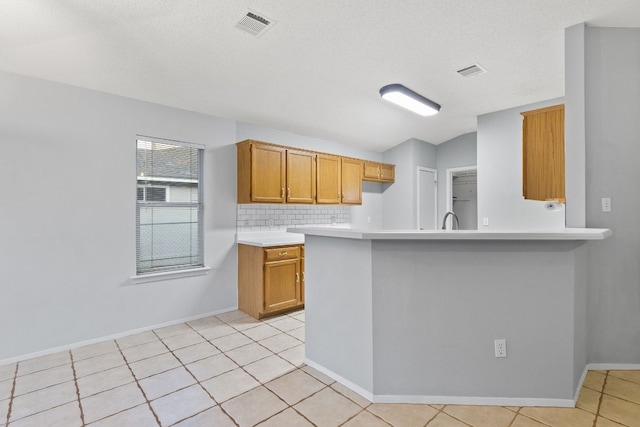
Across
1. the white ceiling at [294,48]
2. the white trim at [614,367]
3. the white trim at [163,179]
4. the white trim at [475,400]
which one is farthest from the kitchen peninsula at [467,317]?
the white trim at [163,179]

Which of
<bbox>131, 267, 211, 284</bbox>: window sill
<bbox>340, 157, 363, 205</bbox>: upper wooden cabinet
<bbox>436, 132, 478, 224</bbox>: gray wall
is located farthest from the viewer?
<bbox>436, 132, 478, 224</bbox>: gray wall

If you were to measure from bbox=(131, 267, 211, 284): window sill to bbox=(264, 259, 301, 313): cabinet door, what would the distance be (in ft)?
2.57

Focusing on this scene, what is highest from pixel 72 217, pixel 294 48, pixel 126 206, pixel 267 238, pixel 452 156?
pixel 294 48

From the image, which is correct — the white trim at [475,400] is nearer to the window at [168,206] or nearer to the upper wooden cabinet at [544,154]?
the upper wooden cabinet at [544,154]

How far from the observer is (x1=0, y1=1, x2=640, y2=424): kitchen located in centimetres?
252

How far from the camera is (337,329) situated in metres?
2.34

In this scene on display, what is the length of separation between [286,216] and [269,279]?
1.22m

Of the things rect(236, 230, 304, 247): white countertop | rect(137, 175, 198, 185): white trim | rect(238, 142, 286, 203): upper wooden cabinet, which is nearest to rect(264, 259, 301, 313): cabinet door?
rect(236, 230, 304, 247): white countertop

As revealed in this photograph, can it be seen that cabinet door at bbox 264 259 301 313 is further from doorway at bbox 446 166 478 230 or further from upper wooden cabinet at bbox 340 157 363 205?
A: doorway at bbox 446 166 478 230

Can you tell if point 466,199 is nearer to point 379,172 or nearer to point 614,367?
point 379,172

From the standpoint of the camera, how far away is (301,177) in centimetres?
451

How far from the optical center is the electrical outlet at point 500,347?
2.03 metres

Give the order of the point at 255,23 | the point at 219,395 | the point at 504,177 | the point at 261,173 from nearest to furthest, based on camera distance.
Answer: the point at 219,395 → the point at 255,23 → the point at 261,173 → the point at 504,177

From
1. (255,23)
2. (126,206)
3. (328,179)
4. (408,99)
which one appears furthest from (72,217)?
(408,99)
